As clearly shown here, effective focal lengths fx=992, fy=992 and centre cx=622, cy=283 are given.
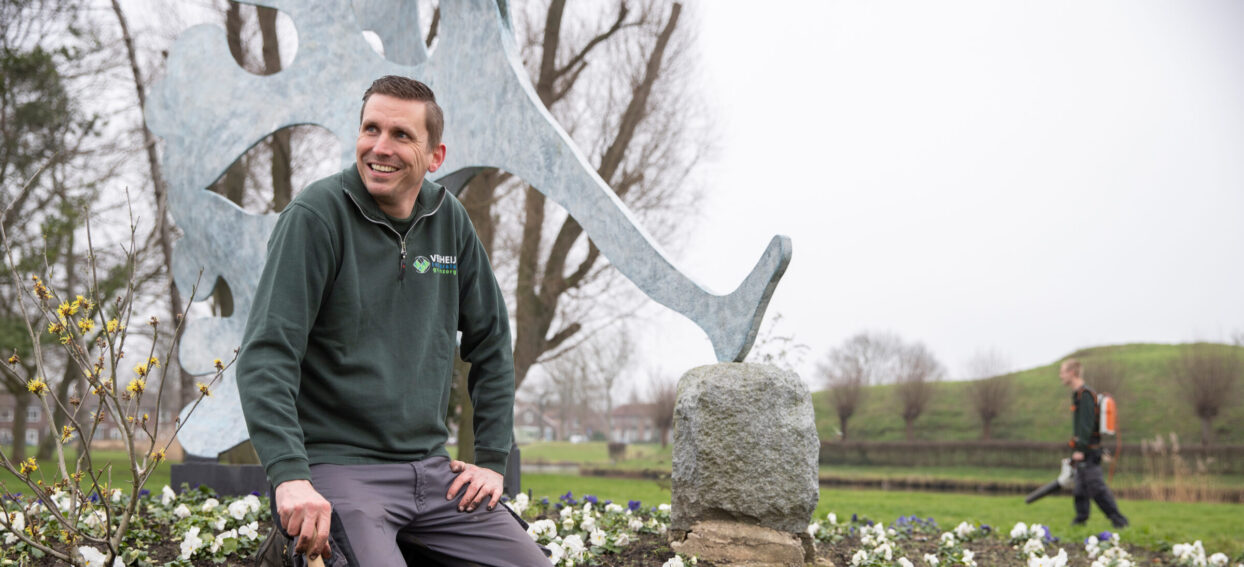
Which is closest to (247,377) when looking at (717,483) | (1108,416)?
(717,483)

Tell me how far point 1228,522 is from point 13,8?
701 inches

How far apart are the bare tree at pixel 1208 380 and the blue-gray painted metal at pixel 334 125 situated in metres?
26.9

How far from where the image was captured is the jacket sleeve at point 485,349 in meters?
2.77

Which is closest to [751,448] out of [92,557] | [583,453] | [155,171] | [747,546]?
[747,546]

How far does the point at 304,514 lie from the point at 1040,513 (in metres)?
12.1

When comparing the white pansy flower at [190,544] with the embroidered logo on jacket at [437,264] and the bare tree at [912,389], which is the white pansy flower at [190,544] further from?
the bare tree at [912,389]

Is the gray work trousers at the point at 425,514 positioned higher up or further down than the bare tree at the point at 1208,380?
further down

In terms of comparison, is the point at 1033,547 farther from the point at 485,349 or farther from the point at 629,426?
the point at 629,426

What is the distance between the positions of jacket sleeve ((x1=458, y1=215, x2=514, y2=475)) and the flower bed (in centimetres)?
155

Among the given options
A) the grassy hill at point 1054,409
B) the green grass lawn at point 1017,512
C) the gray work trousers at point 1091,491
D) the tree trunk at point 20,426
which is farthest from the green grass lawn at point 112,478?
the grassy hill at point 1054,409

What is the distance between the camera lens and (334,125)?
6.77m

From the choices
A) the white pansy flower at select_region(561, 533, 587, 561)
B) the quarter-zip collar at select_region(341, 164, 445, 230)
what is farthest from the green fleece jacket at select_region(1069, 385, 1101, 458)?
the quarter-zip collar at select_region(341, 164, 445, 230)

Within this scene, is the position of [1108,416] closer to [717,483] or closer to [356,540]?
[717,483]

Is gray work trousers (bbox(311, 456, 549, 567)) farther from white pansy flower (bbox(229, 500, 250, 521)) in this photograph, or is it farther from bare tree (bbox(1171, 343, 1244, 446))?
bare tree (bbox(1171, 343, 1244, 446))
